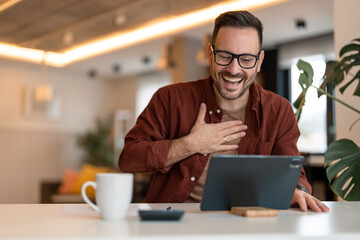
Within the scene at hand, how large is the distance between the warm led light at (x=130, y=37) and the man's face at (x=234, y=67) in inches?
156

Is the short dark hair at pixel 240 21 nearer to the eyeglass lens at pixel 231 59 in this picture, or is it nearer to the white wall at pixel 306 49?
the eyeglass lens at pixel 231 59

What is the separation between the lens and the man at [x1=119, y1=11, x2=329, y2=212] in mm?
1634

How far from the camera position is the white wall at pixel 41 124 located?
8938mm

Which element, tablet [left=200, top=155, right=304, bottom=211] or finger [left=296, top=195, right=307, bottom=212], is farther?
finger [left=296, top=195, right=307, bottom=212]

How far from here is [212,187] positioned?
43.5 inches

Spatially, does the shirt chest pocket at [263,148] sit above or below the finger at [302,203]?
above

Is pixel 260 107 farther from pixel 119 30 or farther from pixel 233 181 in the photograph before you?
pixel 119 30

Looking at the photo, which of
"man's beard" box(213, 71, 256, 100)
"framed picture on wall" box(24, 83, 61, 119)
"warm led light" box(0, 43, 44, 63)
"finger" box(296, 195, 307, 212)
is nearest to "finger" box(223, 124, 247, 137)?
"man's beard" box(213, 71, 256, 100)

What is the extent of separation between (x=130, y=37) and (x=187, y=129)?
5.77m

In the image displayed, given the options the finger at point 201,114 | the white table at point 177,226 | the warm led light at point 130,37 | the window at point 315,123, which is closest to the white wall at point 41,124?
the warm led light at point 130,37

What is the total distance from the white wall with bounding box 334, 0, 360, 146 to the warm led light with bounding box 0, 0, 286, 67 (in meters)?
3.12

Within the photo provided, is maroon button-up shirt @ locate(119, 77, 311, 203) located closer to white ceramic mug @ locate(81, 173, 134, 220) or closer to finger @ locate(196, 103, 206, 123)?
finger @ locate(196, 103, 206, 123)

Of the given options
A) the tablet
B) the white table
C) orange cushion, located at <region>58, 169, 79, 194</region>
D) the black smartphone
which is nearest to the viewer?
the white table

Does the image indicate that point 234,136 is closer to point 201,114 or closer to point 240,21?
point 201,114
